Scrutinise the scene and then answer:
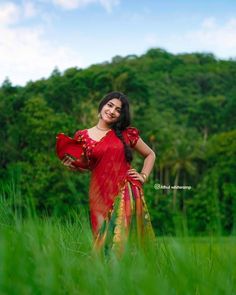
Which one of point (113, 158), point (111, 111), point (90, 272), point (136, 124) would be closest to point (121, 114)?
point (111, 111)

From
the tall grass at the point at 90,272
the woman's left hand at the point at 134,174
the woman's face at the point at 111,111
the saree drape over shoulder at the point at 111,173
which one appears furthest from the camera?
the woman's face at the point at 111,111

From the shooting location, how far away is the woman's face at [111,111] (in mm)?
5117

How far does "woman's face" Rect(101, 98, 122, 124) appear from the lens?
5117 mm

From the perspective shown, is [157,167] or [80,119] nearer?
[80,119]

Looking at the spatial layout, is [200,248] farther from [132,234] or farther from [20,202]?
[20,202]

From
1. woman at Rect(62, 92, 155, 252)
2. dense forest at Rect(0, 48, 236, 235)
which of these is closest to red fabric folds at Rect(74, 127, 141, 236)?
woman at Rect(62, 92, 155, 252)

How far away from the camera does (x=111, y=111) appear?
201 inches

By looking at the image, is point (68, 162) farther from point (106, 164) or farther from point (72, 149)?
point (106, 164)

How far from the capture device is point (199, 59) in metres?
91.0

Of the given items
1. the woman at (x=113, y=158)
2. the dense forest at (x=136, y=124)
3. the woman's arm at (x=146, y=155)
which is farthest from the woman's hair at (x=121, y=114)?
the dense forest at (x=136, y=124)

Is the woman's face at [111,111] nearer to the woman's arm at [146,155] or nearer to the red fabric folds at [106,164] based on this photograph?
the red fabric folds at [106,164]

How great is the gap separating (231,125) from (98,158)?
57547 mm

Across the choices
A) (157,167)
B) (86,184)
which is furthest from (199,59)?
(86,184)

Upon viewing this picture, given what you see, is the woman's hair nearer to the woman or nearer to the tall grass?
the woman
